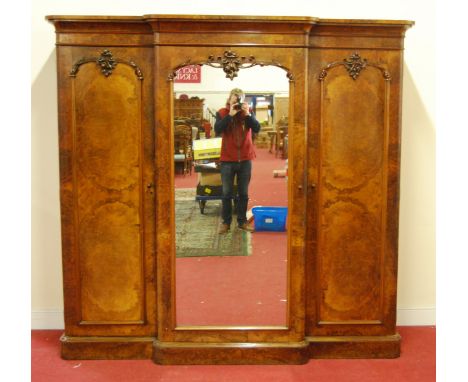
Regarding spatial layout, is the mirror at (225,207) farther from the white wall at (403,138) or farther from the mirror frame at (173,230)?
the white wall at (403,138)

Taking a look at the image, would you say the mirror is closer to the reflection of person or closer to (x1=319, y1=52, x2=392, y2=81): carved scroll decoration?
the reflection of person

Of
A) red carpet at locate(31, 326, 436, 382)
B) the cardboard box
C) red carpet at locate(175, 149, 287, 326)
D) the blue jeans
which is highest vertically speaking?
the cardboard box

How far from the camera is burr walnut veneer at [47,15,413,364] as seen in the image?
3072 millimetres

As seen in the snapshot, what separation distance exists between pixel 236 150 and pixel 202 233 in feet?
1.67

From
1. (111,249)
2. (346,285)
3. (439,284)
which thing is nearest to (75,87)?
(111,249)

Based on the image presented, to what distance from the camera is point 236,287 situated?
10.8 feet

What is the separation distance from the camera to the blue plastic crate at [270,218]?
3.17m

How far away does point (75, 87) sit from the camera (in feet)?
10.3

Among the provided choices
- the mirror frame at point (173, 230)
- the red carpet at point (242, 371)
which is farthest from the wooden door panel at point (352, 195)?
the red carpet at point (242, 371)

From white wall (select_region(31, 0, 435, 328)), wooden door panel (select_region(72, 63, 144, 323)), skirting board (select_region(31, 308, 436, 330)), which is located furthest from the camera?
skirting board (select_region(31, 308, 436, 330))

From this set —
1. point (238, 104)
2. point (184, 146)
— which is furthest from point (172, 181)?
point (238, 104)

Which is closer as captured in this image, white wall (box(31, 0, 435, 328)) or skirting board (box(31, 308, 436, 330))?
white wall (box(31, 0, 435, 328))

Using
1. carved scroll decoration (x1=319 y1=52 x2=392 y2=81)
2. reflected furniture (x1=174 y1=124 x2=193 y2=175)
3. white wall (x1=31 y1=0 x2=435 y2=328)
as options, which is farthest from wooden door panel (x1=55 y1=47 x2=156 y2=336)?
carved scroll decoration (x1=319 y1=52 x2=392 y2=81)

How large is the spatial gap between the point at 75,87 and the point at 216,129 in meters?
0.82
